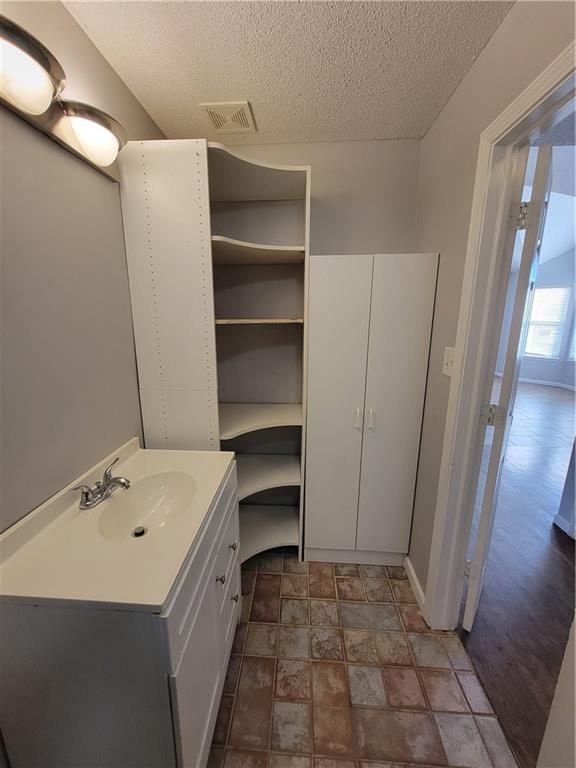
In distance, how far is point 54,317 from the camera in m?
0.96

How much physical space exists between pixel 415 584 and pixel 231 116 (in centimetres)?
277

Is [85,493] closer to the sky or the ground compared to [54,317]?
closer to the ground

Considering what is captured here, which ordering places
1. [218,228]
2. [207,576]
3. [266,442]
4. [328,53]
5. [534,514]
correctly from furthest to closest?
1. [534,514]
2. [266,442]
3. [218,228]
4. [328,53]
5. [207,576]

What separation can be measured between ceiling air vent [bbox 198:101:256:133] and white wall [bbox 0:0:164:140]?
0.34 m

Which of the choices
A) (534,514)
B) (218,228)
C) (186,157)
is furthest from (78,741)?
(534,514)

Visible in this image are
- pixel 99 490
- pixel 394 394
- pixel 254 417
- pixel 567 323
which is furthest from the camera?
pixel 567 323

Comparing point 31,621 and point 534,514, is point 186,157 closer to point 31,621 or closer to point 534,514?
point 31,621

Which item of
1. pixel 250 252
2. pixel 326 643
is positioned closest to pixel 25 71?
pixel 250 252

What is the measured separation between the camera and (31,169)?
879 millimetres

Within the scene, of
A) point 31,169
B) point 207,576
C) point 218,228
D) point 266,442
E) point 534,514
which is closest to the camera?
point 31,169

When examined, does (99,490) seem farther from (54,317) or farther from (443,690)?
(443,690)

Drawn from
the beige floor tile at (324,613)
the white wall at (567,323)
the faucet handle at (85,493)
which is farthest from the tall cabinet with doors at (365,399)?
the white wall at (567,323)

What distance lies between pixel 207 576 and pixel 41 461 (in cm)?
65

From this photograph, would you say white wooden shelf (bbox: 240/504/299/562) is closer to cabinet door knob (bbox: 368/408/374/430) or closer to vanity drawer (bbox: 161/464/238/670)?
vanity drawer (bbox: 161/464/238/670)
